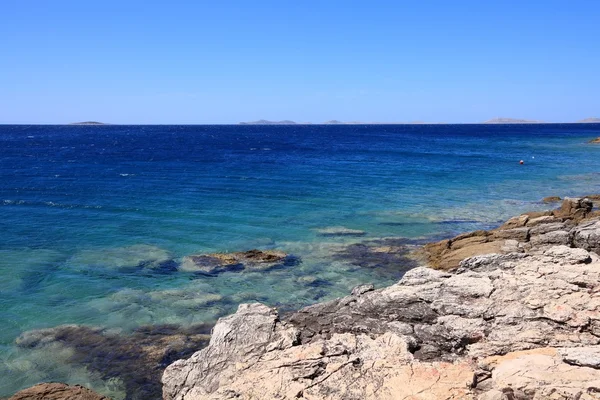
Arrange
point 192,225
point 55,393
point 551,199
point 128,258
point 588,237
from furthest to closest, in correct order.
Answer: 1. point 551,199
2. point 192,225
3. point 128,258
4. point 588,237
5. point 55,393

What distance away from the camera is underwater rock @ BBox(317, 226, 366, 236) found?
28536 mm

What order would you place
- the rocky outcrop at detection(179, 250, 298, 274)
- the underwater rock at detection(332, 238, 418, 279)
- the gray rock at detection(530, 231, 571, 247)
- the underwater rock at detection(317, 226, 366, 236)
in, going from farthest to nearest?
the underwater rock at detection(317, 226, 366, 236)
the rocky outcrop at detection(179, 250, 298, 274)
the underwater rock at detection(332, 238, 418, 279)
the gray rock at detection(530, 231, 571, 247)

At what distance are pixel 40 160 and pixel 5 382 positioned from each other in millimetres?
65970

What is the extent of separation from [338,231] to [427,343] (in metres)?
18.4

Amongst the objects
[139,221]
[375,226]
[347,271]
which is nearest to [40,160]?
[139,221]

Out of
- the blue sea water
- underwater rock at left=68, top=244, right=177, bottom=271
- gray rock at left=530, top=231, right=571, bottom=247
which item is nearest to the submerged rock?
the blue sea water

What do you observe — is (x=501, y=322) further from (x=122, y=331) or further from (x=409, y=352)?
(x=122, y=331)

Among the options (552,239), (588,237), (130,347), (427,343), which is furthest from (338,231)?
(427,343)

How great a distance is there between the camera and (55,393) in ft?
37.9

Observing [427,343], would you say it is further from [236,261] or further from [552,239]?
[236,261]

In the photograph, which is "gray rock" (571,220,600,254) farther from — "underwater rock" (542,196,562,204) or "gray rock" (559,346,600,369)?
"underwater rock" (542,196,562,204)

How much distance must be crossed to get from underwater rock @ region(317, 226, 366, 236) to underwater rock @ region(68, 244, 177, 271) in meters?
9.48

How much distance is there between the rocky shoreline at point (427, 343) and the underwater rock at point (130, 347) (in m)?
0.13

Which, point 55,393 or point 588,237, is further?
point 588,237
